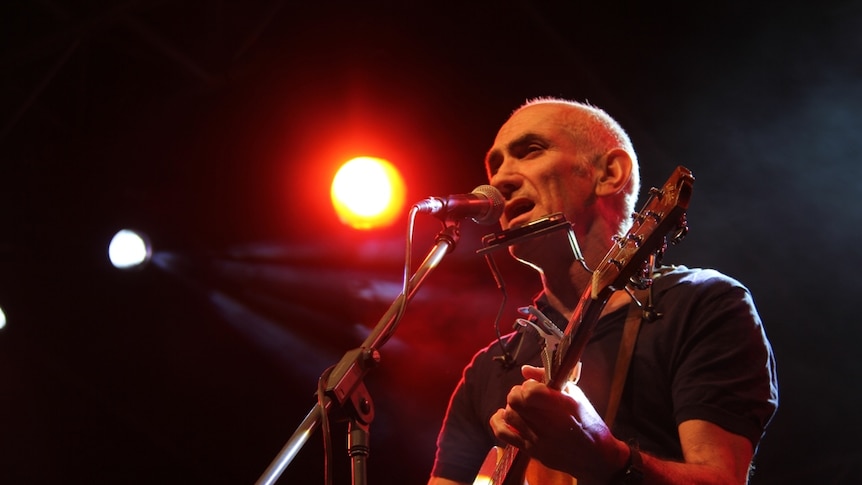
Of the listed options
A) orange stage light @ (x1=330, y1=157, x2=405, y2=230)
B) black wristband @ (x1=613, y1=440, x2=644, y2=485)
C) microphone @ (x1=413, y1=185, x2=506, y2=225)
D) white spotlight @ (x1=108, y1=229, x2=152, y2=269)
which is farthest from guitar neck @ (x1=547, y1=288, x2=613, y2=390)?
white spotlight @ (x1=108, y1=229, x2=152, y2=269)

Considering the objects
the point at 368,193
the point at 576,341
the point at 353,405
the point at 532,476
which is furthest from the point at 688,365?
the point at 368,193

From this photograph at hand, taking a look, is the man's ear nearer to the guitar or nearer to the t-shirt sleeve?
the t-shirt sleeve

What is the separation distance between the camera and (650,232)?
5.97 feet

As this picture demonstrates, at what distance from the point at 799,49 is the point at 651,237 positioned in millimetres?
2962

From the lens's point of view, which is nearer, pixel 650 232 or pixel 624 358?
pixel 650 232

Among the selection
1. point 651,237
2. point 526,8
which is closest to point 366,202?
point 526,8

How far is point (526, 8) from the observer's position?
4.62 meters

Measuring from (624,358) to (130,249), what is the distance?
4304 mm

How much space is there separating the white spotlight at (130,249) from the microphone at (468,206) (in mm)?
3831

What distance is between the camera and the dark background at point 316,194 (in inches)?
171

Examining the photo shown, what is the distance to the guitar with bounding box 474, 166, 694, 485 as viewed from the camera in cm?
176

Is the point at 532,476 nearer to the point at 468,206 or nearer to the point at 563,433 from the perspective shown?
the point at 563,433

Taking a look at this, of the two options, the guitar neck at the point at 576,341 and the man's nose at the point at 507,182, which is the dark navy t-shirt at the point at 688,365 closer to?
the guitar neck at the point at 576,341

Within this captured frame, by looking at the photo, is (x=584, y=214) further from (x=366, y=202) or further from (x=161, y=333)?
(x=161, y=333)
